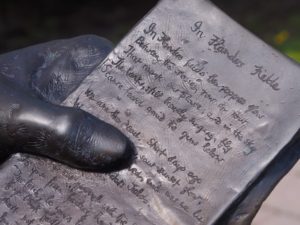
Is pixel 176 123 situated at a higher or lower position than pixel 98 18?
higher

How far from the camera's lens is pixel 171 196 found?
1.68 meters

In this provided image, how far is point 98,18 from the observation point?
18.2 ft

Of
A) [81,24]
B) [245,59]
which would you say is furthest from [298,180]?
[81,24]

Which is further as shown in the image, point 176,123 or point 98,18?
point 98,18

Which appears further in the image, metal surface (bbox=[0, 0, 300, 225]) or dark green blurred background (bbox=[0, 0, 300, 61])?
dark green blurred background (bbox=[0, 0, 300, 61])

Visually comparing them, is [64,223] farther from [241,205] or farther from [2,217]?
[241,205]

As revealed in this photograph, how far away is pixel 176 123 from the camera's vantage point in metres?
1.74

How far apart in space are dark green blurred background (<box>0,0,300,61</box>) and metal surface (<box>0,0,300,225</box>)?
10.5 feet

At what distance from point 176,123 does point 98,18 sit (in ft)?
12.8

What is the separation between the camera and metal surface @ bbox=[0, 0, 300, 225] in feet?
5.47

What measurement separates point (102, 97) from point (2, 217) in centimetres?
36

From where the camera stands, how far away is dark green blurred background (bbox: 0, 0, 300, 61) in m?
5.13

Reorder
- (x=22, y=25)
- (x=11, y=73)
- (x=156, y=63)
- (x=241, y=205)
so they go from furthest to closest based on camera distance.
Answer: (x=22, y=25) < (x=11, y=73) < (x=156, y=63) < (x=241, y=205)

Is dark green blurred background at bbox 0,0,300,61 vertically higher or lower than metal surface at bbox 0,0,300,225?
lower
